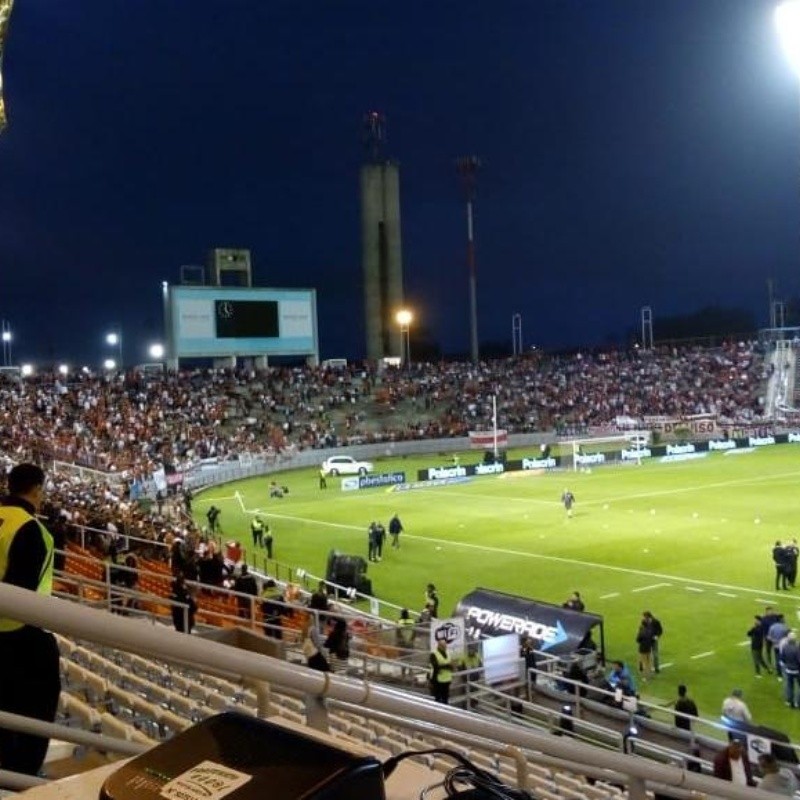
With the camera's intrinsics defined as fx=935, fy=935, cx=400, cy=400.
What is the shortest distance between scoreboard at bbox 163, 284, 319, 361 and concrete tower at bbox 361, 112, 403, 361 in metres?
27.8

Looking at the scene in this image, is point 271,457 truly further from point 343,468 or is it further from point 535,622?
point 535,622

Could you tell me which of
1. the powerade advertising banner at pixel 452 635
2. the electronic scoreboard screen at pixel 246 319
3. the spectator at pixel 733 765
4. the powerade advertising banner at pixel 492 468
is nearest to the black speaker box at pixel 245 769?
the spectator at pixel 733 765

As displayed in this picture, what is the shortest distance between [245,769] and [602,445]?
64436 millimetres

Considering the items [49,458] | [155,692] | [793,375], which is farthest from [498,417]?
[155,692]

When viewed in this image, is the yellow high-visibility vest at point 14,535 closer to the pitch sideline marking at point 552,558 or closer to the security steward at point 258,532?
the pitch sideline marking at point 552,558

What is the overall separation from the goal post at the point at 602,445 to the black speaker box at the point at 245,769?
169 ft

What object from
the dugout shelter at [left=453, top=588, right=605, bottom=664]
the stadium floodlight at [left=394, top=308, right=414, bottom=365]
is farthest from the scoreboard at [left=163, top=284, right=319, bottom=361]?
the dugout shelter at [left=453, top=588, right=605, bottom=664]

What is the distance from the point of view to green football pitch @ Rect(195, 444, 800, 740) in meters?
19.8

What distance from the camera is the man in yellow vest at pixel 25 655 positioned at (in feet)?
12.3

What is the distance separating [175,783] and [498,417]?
72.6 metres

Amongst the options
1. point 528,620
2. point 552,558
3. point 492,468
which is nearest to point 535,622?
point 528,620

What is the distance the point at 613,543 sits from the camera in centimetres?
3059

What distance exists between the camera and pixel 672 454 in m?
56.9

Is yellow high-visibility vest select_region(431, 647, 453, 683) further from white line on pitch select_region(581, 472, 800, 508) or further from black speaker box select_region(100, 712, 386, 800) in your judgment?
white line on pitch select_region(581, 472, 800, 508)
